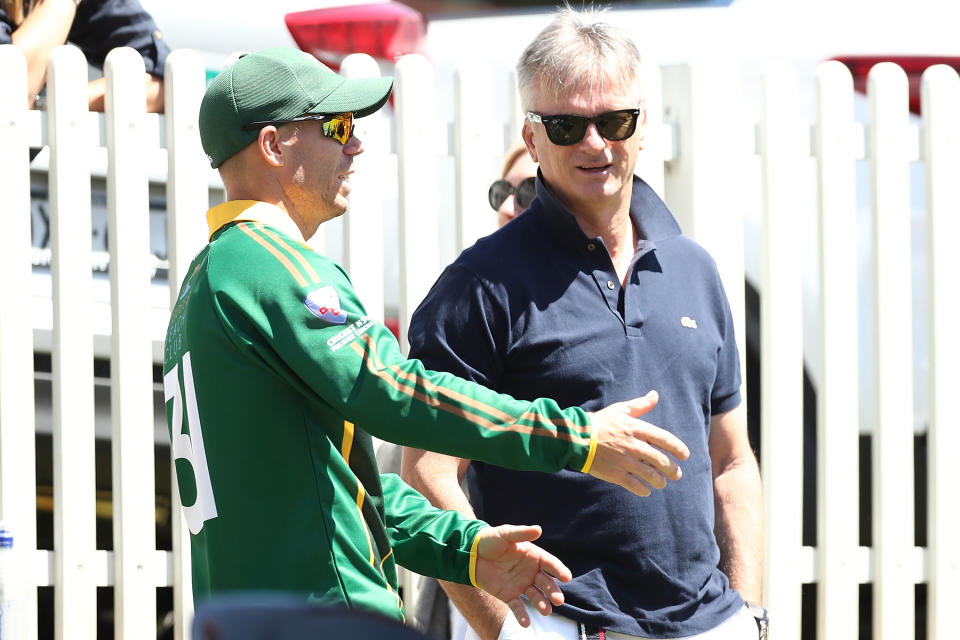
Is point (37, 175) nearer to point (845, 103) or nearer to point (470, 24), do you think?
point (470, 24)

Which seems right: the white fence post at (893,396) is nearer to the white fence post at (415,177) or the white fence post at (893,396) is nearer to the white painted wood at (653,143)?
the white painted wood at (653,143)

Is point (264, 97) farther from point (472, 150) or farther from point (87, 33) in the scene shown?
point (87, 33)

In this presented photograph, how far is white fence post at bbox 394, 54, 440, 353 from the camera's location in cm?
388

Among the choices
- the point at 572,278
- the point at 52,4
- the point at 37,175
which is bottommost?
the point at 572,278

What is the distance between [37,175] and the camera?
4250 millimetres

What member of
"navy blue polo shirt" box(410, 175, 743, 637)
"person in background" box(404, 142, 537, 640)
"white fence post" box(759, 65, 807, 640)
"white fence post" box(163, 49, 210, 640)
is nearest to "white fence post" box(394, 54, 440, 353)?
"person in background" box(404, 142, 537, 640)

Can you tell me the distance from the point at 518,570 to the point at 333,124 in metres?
0.84

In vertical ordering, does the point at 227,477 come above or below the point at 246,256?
below

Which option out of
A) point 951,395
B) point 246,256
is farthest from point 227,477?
point 951,395

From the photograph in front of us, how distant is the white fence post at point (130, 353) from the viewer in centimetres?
381

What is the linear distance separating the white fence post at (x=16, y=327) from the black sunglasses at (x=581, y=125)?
6.16ft

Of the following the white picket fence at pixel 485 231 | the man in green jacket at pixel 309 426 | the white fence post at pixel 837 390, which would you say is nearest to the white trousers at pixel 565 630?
the man in green jacket at pixel 309 426

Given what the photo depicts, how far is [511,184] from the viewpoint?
3703 millimetres

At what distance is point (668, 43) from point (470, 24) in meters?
0.76
